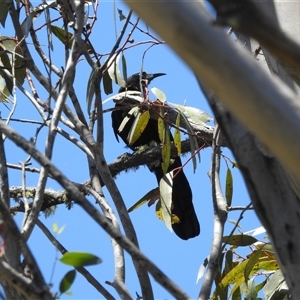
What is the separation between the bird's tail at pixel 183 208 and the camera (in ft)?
12.9

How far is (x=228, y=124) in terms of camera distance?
0.83 meters

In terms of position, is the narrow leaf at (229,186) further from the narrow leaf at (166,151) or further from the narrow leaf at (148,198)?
the narrow leaf at (148,198)

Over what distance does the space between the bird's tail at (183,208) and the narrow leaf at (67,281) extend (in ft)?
9.95

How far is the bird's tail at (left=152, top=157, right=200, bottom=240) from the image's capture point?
3939 millimetres

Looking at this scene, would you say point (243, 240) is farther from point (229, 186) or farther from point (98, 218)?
point (98, 218)

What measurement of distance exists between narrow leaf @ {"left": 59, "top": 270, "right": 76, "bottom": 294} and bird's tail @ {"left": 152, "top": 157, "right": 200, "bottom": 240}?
119 inches

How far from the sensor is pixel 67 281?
2.63 feet

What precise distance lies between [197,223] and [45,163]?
130 inches

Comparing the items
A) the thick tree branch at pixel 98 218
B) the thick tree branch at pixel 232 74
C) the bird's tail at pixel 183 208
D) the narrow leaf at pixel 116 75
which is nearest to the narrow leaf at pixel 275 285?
the narrow leaf at pixel 116 75

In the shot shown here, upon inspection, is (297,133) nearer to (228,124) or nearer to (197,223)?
(228,124)

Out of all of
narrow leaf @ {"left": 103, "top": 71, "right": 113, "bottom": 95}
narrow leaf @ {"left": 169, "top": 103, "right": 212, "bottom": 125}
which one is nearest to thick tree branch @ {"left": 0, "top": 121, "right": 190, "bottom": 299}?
narrow leaf @ {"left": 169, "top": 103, "right": 212, "bottom": 125}

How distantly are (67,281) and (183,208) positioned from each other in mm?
3329

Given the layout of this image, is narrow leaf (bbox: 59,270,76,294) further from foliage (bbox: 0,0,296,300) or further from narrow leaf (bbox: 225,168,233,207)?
narrow leaf (bbox: 225,168,233,207)

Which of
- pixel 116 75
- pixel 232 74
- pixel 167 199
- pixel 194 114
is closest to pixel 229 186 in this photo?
pixel 167 199
